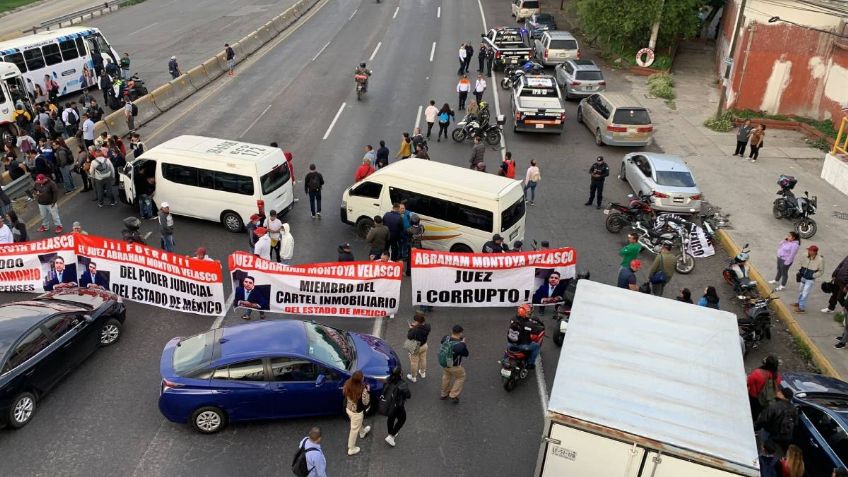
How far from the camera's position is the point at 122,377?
1155cm

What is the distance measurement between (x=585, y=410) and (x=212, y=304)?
27.5ft

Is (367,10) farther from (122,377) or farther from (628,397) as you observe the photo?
(628,397)

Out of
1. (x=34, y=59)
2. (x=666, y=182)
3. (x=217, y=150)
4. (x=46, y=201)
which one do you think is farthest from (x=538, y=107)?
(x=34, y=59)

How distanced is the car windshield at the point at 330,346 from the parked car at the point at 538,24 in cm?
3161

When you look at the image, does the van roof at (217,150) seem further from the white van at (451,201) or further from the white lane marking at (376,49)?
the white lane marking at (376,49)

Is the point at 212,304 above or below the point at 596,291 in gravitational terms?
below

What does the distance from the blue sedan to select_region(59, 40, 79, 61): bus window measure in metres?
22.7

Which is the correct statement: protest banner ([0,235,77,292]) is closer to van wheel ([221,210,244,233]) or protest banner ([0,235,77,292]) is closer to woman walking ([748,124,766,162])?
van wheel ([221,210,244,233])

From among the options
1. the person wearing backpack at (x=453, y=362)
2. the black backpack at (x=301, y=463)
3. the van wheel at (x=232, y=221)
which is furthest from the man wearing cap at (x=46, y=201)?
the black backpack at (x=301, y=463)

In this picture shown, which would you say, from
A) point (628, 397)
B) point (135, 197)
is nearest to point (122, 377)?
point (135, 197)

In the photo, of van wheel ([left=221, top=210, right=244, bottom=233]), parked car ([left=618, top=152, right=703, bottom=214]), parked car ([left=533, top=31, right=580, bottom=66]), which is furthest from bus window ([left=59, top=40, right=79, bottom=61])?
parked car ([left=618, top=152, right=703, bottom=214])

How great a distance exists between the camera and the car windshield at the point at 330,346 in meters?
10.4

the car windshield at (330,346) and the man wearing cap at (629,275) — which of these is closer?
the car windshield at (330,346)

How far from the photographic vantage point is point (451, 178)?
15.7 meters
